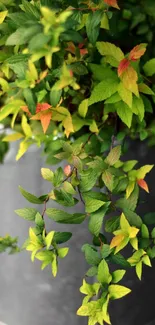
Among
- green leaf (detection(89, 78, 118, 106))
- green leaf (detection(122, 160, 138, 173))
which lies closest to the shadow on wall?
green leaf (detection(122, 160, 138, 173))

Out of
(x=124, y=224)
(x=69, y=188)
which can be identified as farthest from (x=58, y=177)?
(x=124, y=224)

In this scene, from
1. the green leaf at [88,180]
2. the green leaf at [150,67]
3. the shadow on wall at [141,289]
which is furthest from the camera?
the shadow on wall at [141,289]

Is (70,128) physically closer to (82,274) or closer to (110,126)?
(110,126)

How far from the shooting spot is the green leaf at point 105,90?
0.83 m

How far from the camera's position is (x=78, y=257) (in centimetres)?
117

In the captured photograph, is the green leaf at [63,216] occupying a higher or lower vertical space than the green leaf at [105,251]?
higher

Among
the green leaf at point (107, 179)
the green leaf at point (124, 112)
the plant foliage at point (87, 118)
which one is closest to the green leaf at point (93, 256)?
the plant foliage at point (87, 118)

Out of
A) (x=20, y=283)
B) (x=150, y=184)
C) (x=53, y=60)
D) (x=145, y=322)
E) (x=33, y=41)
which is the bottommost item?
(x=145, y=322)

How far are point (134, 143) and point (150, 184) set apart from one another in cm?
11

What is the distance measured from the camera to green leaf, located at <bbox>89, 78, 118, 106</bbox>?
2.74ft

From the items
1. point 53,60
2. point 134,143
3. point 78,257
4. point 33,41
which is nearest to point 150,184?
point 134,143

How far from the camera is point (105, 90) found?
84cm

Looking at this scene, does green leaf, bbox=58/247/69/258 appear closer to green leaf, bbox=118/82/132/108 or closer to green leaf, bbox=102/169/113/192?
green leaf, bbox=102/169/113/192

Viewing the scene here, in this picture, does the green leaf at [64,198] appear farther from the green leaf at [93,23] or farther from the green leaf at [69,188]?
the green leaf at [93,23]
